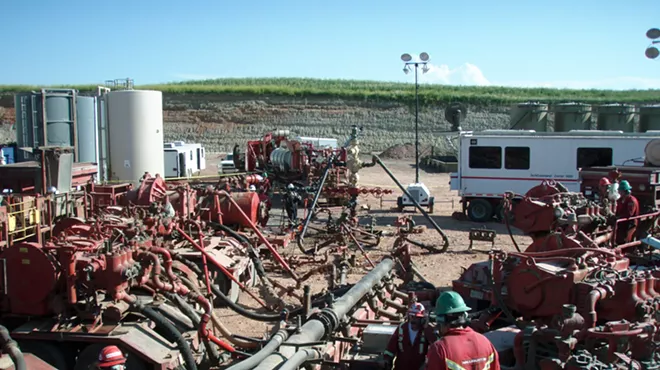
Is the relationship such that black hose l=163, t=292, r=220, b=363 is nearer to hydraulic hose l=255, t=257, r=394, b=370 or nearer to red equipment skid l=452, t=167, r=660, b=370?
hydraulic hose l=255, t=257, r=394, b=370

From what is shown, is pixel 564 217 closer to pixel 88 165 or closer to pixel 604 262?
pixel 604 262

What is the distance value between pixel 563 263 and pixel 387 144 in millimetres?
40488

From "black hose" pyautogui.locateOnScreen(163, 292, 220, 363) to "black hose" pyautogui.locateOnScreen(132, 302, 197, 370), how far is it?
211 mm

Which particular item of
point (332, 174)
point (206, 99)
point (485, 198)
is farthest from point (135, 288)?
point (206, 99)

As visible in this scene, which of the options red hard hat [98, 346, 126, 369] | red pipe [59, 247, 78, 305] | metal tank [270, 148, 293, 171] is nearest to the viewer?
red hard hat [98, 346, 126, 369]

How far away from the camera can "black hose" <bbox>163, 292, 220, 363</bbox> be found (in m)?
7.24

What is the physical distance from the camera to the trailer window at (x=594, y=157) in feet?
62.0

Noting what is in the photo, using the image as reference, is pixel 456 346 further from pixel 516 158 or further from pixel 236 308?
pixel 516 158

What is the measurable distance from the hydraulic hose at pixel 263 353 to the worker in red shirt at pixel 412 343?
3.06 feet

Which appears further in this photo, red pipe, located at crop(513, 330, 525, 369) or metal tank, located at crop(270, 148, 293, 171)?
metal tank, located at crop(270, 148, 293, 171)

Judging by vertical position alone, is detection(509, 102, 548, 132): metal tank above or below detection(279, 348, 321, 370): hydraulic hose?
above

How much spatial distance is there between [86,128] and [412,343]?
54.6 feet

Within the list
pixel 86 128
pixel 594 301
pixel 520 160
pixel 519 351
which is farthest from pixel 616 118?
pixel 519 351

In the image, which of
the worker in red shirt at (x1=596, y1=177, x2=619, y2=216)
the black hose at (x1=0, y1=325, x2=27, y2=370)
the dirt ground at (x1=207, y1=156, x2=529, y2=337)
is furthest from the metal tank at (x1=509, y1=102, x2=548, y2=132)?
the black hose at (x1=0, y1=325, x2=27, y2=370)
